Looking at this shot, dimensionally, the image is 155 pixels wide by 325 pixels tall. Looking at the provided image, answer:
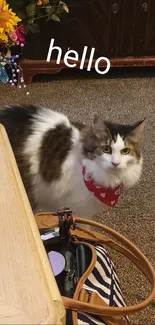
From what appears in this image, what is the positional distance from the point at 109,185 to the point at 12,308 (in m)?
0.76

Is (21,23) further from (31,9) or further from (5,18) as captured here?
(5,18)

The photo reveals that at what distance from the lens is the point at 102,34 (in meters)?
2.23

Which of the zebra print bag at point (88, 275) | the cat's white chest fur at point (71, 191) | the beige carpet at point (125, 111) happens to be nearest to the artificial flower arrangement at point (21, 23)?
the beige carpet at point (125, 111)

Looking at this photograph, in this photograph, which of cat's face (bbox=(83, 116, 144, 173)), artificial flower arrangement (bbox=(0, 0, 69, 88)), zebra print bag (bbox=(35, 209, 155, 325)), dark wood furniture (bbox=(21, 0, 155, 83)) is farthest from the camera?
dark wood furniture (bbox=(21, 0, 155, 83))

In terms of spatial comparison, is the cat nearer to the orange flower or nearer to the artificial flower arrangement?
the orange flower

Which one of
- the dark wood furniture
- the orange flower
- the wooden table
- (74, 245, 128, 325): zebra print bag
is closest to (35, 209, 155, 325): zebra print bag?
(74, 245, 128, 325): zebra print bag

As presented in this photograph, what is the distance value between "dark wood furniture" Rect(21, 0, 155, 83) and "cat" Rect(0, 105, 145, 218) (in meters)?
0.90

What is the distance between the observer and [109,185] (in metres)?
1.32

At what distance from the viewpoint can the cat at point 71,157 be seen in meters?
1.27

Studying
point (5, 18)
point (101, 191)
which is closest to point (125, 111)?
point (5, 18)

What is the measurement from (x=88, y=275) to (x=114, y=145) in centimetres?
45

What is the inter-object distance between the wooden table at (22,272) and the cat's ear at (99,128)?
0.55m

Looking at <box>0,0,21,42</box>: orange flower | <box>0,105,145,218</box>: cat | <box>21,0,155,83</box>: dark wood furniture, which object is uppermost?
<box>21,0,155,83</box>: dark wood furniture

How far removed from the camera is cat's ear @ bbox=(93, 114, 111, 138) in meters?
1.26
